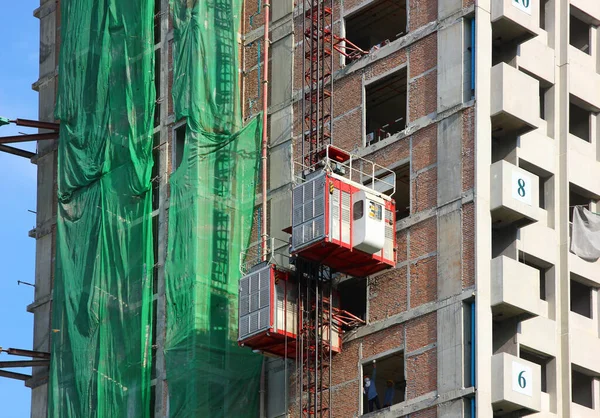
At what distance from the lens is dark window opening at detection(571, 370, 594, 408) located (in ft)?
190

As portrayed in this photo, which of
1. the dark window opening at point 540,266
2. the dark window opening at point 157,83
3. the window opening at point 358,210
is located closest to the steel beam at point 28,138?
the dark window opening at point 157,83

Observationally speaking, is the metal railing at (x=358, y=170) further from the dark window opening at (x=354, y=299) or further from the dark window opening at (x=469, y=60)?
the dark window opening at (x=469, y=60)

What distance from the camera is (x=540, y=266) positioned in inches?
2276

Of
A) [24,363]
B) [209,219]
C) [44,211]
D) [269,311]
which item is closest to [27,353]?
[24,363]

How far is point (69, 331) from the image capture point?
2648 inches

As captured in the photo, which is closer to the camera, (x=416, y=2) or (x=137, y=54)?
(x=416, y=2)

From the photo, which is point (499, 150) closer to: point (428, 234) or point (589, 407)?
point (428, 234)

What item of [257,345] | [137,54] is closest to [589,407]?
[257,345]

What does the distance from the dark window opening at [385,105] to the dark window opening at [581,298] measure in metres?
9.19

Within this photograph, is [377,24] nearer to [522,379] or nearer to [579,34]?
[579,34]

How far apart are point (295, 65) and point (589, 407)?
59.8 feet

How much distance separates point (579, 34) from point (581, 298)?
1114cm

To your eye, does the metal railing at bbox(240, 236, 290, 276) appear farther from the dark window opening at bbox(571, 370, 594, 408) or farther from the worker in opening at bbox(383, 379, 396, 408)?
the dark window opening at bbox(571, 370, 594, 408)

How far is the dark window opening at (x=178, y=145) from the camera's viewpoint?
6725cm
